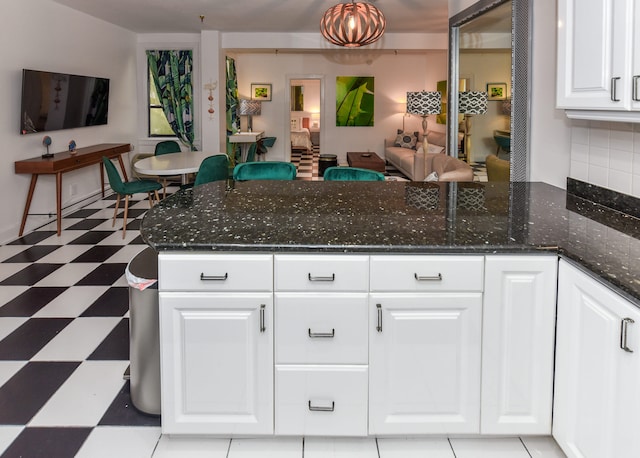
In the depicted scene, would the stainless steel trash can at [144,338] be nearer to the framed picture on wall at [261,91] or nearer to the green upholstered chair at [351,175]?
the green upholstered chair at [351,175]

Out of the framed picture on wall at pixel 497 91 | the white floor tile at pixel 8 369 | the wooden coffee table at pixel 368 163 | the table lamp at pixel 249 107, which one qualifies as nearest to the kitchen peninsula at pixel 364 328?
the white floor tile at pixel 8 369

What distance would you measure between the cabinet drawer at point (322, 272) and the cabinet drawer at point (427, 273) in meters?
0.05

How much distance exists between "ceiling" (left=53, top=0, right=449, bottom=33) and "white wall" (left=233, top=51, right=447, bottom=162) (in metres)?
3.42

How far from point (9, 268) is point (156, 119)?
5279 millimetres

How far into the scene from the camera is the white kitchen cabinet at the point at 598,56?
1.84m

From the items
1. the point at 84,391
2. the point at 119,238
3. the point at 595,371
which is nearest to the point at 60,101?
the point at 119,238

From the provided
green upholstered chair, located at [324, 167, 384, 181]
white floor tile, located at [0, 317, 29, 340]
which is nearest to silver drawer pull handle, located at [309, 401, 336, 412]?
green upholstered chair, located at [324, 167, 384, 181]

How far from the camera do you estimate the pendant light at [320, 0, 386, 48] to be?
5508 millimetres

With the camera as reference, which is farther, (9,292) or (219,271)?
(9,292)

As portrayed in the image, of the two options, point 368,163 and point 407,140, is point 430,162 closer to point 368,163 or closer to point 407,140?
point 368,163

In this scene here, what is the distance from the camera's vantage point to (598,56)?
2.02 m

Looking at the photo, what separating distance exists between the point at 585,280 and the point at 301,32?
7.82m

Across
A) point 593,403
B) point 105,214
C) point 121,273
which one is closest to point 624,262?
point 593,403

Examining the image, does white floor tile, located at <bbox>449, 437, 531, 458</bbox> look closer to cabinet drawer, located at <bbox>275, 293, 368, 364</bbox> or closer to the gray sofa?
cabinet drawer, located at <bbox>275, 293, 368, 364</bbox>
